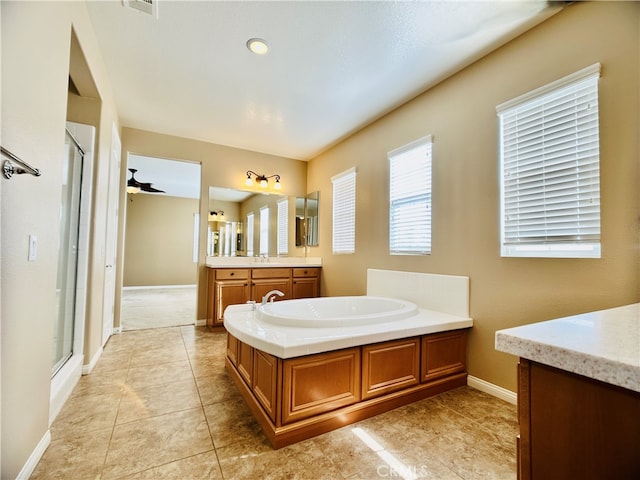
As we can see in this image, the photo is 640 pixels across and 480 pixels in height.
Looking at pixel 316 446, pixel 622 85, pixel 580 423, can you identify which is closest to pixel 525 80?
pixel 622 85

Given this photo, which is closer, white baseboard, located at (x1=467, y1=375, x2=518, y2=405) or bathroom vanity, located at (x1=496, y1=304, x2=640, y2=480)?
bathroom vanity, located at (x1=496, y1=304, x2=640, y2=480)

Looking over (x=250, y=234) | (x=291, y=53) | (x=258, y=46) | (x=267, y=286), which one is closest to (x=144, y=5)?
(x=258, y=46)

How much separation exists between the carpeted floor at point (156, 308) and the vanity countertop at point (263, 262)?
1.02 meters

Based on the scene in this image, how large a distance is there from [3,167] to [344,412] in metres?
2.00

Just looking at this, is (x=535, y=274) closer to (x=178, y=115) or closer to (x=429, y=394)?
(x=429, y=394)

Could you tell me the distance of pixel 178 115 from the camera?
348 centimetres

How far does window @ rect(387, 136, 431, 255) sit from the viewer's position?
2.85 m

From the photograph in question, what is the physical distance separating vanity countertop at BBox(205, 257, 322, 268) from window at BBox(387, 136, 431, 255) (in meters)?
A: 1.68

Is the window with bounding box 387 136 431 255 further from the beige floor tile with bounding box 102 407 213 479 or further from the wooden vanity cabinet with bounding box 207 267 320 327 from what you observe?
the beige floor tile with bounding box 102 407 213 479

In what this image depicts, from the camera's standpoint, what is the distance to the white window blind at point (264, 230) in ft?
15.5

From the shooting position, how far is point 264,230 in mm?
4770

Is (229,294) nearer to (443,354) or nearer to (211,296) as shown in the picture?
(211,296)

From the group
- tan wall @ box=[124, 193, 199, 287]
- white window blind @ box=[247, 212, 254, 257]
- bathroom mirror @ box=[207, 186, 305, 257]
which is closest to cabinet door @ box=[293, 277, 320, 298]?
bathroom mirror @ box=[207, 186, 305, 257]

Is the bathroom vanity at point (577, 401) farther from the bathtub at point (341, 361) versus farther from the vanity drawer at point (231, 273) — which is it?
the vanity drawer at point (231, 273)
